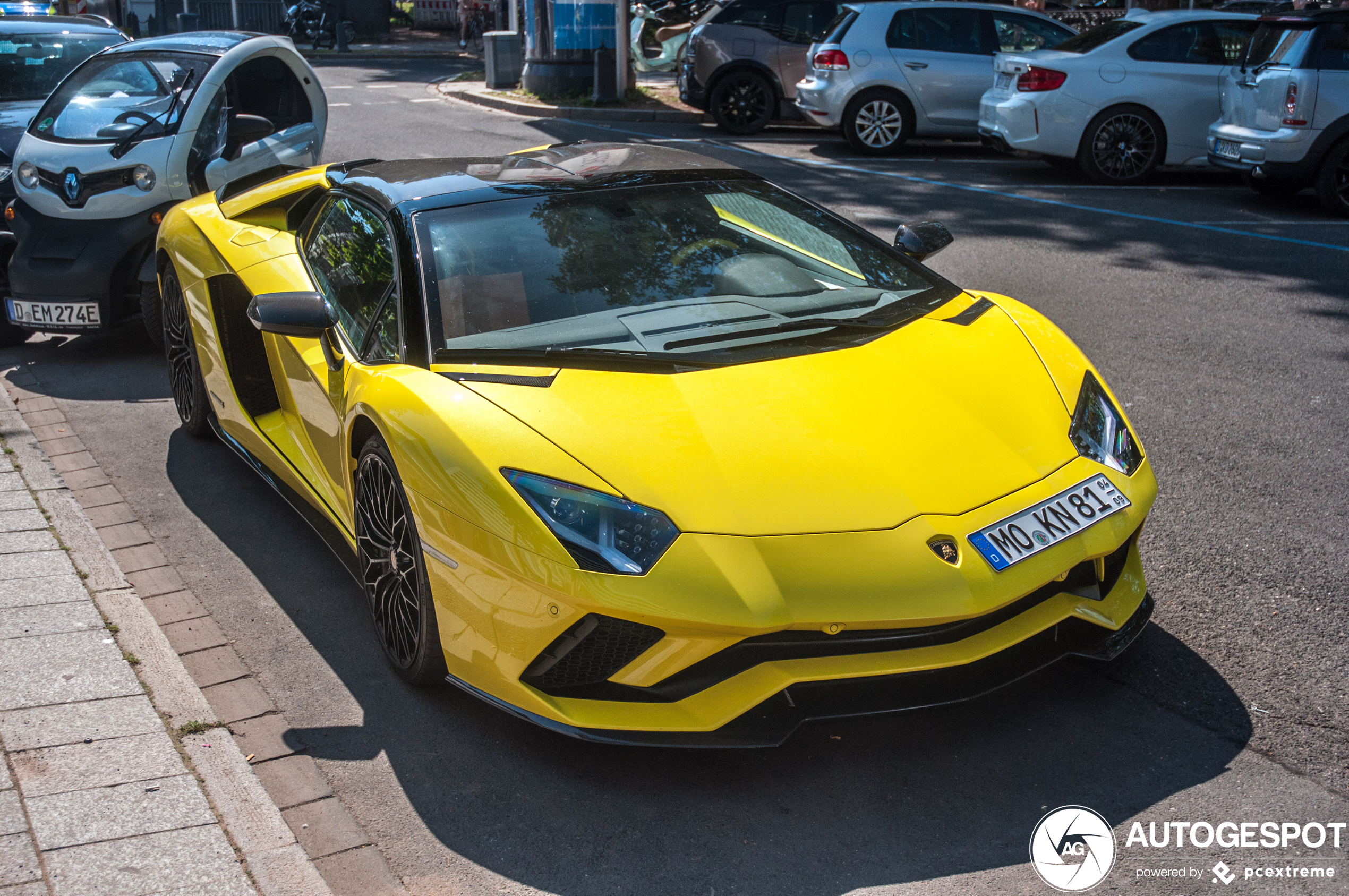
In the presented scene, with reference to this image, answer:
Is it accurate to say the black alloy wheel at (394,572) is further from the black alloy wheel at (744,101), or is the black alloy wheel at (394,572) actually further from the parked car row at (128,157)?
the black alloy wheel at (744,101)

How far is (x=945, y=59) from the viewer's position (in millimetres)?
13562

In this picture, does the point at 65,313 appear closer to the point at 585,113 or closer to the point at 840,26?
the point at 840,26

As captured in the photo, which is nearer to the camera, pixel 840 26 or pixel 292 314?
pixel 292 314

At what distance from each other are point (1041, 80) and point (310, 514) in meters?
9.29

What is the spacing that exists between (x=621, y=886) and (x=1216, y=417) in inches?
154

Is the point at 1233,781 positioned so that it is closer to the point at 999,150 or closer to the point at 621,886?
the point at 621,886

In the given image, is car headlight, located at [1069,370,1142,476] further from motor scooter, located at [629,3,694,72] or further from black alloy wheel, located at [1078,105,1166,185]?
motor scooter, located at [629,3,694,72]

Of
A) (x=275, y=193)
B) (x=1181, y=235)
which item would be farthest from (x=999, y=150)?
(x=275, y=193)

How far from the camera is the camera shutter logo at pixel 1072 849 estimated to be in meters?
2.68

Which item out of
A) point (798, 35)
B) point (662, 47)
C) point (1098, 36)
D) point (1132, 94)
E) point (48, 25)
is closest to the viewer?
point (48, 25)

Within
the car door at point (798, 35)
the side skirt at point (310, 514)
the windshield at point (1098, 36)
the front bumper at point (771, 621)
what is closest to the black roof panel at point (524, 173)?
Result: the side skirt at point (310, 514)

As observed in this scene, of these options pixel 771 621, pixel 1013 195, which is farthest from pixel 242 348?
pixel 1013 195

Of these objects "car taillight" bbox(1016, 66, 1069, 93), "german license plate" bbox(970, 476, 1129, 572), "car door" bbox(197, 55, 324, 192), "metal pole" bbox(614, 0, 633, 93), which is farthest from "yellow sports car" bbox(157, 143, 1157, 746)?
"metal pole" bbox(614, 0, 633, 93)

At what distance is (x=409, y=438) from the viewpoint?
326cm
